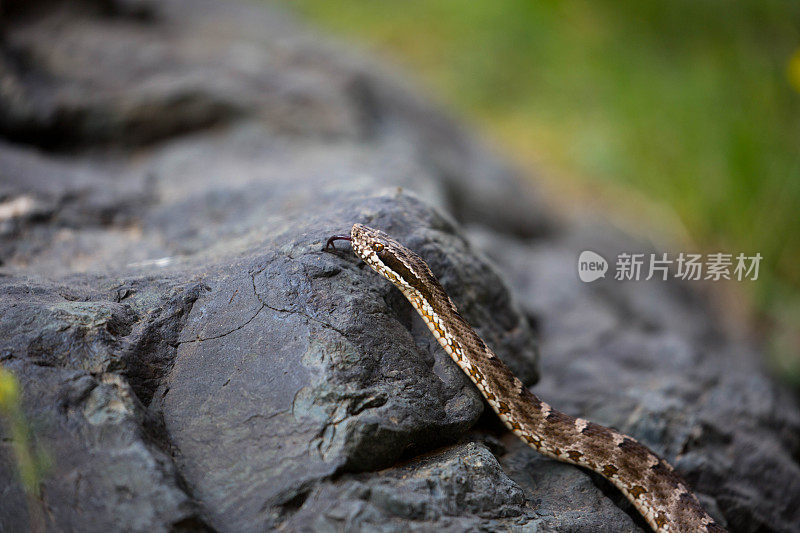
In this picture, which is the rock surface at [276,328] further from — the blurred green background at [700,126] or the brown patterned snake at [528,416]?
the blurred green background at [700,126]

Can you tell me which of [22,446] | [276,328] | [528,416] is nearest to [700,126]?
[528,416]

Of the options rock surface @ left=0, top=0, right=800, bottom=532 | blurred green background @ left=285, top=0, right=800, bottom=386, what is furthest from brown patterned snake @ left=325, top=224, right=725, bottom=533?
blurred green background @ left=285, top=0, right=800, bottom=386

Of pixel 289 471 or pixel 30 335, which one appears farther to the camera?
pixel 30 335

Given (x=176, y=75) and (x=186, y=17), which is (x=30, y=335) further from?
(x=186, y=17)

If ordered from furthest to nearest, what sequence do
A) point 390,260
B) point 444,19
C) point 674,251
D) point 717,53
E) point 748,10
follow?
point 444,19 → point 674,251 → point 717,53 → point 748,10 → point 390,260

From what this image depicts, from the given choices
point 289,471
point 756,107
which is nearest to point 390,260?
point 289,471
